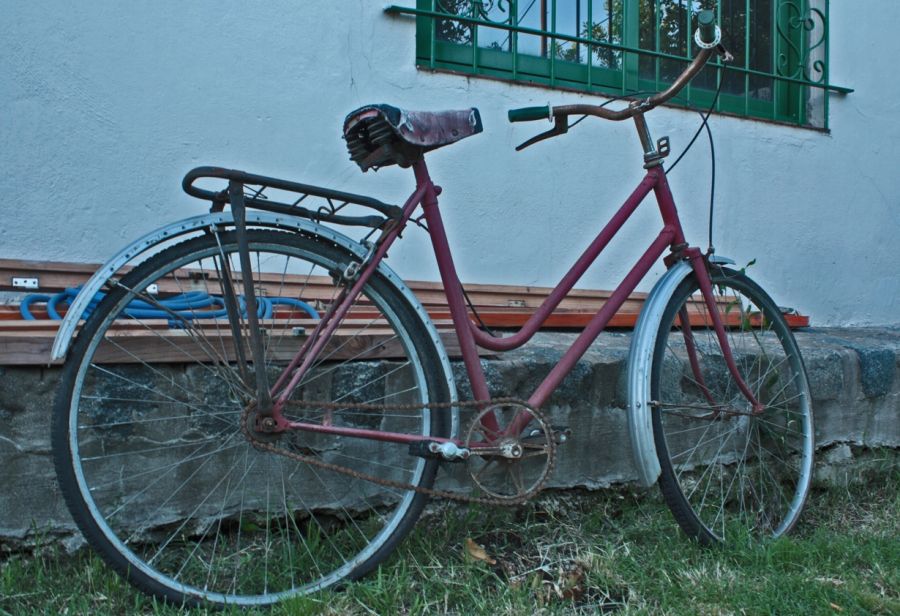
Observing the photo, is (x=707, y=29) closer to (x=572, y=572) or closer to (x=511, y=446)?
(x=511, y=446)

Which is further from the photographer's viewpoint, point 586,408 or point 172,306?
point 586,408

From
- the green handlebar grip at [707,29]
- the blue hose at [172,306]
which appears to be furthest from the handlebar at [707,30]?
the blue hose at [172,306]

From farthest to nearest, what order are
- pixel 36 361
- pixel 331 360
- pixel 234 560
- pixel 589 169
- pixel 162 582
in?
pixel 589 169 → pixel 331 360 → pixel 234 560 → pixel 36 361 → pixel 162 582

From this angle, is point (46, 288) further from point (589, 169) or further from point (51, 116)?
point (589, 169)

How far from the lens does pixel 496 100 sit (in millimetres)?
3422

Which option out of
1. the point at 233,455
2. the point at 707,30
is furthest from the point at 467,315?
the point at 707,30

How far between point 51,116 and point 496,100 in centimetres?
164

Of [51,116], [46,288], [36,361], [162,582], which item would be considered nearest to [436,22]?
[51,116]

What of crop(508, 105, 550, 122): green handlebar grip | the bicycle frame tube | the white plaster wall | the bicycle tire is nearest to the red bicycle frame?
the bicycle frame tube

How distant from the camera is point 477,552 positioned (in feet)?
7.92

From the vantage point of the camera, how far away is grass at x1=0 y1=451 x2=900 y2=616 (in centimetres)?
208

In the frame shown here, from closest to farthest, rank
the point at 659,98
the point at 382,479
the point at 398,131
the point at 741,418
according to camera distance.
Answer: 1. the point at 398,131
2. the point at 382,479
3. the point at 659,98
4. the point at 741,418

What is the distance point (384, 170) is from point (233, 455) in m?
1.33

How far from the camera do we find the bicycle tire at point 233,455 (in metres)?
2.15
